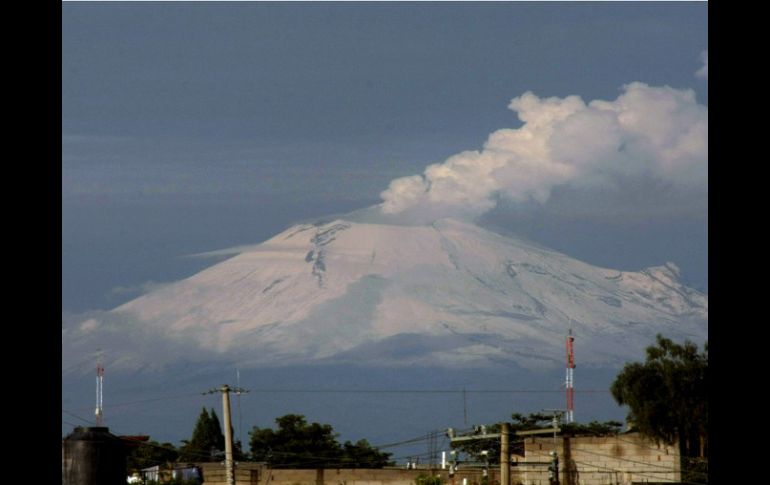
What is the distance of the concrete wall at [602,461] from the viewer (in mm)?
57281

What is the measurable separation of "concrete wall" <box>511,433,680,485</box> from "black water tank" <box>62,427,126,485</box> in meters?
50.9

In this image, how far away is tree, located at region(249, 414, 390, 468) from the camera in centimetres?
8653

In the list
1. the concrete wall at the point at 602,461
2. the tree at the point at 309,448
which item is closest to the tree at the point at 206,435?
the tree at the point at 309,448

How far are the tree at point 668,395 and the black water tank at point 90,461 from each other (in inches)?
2192

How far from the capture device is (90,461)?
7.24 metres

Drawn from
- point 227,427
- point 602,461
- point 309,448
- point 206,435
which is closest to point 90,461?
point 227,427

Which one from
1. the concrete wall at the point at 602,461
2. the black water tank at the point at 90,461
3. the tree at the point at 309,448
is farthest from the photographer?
the tree at the point at 309,448

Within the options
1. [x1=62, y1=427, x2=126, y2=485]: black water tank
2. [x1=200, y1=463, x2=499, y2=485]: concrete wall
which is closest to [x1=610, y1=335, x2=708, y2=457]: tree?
[x1=200, y1=463, x2=499, y2=485]: concrete wall

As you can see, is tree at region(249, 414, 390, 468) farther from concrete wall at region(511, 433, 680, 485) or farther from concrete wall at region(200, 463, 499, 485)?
concrete wall at region(511, 433, 680, 485)

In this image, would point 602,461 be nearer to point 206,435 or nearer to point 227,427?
point 227,427

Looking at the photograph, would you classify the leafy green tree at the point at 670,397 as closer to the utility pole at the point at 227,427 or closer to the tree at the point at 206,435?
the utility pole at the point at 227,427
